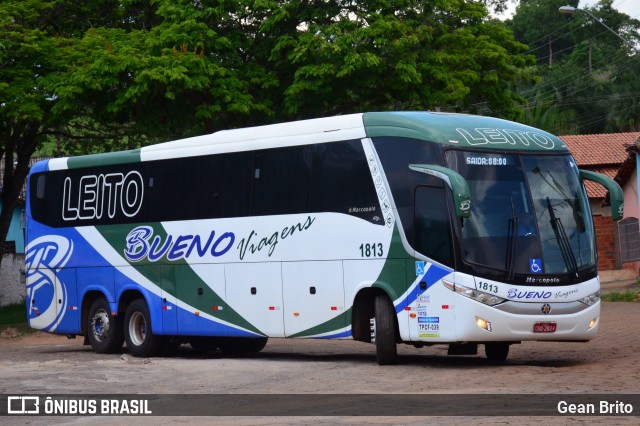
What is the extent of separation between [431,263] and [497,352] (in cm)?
219

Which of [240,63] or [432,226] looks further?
[240,63]

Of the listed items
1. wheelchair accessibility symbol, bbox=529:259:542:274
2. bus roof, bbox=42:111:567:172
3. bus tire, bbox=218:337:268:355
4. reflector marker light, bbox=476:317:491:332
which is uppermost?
bus roof, bbox=42:111:567:172

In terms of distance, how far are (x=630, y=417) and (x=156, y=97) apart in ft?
70.7

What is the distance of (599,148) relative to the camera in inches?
2532

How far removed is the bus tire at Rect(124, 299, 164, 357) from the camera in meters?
21.2

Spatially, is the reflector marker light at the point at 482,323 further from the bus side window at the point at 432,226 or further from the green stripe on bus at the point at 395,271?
the green stripe on bus at the point at 395,271

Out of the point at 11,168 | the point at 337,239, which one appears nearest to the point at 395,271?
the point at 337,239

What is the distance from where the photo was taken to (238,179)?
64.5ft

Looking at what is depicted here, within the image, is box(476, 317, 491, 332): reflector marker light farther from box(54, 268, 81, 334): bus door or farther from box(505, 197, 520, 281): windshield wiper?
box(54, 268, 81, 334): bus door

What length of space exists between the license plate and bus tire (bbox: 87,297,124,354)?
8.56 metres

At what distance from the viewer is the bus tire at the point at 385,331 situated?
17109 mm

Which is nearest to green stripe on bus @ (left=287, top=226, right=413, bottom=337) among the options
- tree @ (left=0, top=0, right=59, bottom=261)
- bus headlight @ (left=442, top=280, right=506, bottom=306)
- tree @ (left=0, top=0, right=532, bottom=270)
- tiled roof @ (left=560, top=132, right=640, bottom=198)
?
bus headlight @ (left=442, top=280, right=506, bottom=306)

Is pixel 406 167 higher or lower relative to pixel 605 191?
lower

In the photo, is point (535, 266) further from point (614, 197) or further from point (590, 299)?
point (614, 197)
